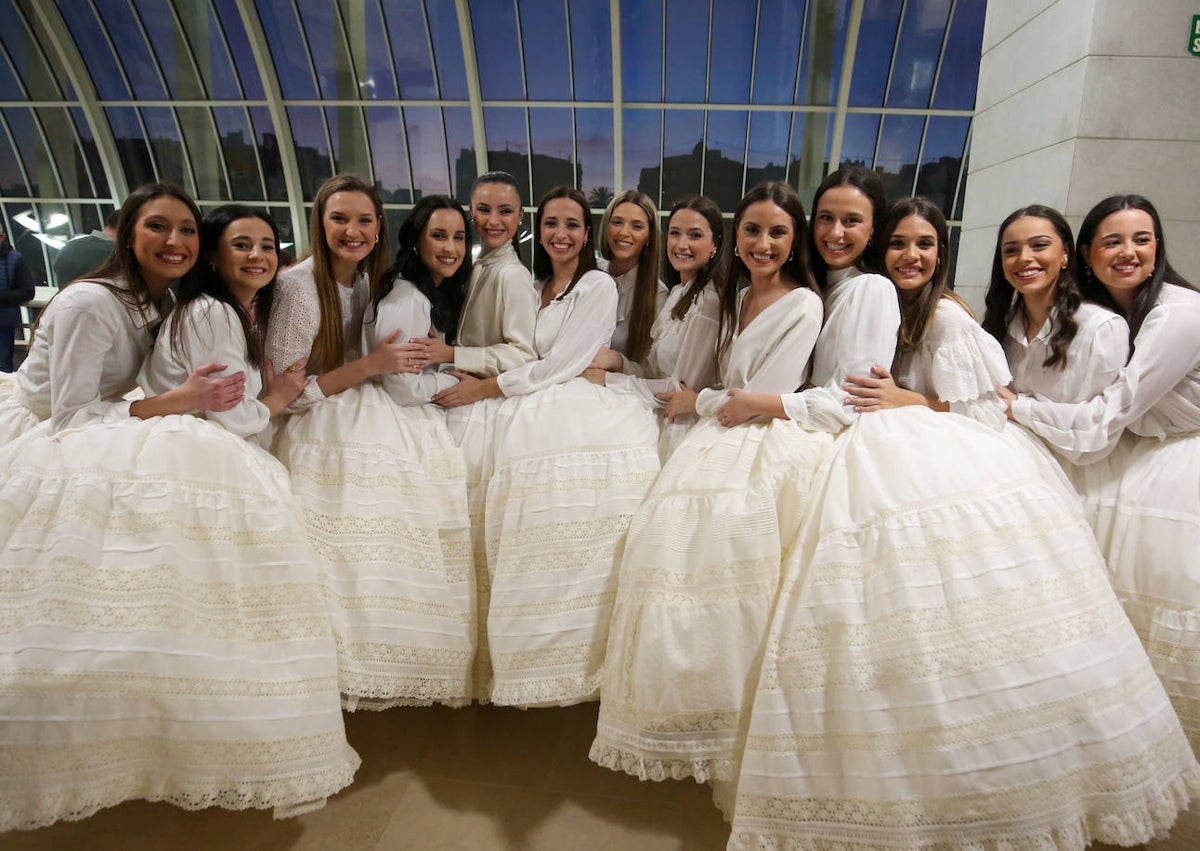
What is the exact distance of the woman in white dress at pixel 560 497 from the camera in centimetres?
248

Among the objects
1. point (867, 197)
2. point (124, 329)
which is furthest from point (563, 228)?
point (124, 329)

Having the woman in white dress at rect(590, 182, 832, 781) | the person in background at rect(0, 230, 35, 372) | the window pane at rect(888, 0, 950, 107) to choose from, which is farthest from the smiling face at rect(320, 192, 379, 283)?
the window pane at rect(888, 0, 950, 107)

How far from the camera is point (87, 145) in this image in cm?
1548

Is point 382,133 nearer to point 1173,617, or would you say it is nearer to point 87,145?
point 87,145

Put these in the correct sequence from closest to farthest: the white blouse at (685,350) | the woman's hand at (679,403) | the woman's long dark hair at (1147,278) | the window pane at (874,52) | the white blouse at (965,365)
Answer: the white blouse at (965,365), the woman's long dark hair at (1147,278), the woman's hand at (679,403), the white blouse at (685,350), the window pane at (874,52)

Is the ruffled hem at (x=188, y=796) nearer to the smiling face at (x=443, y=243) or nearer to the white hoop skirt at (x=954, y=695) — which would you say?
the white hoop skirt at (x=954, y=695)

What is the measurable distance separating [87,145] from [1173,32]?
1840 cm

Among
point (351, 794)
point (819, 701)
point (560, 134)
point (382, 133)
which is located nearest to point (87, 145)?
point (382, 133)

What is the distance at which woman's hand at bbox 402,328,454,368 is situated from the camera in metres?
2.99

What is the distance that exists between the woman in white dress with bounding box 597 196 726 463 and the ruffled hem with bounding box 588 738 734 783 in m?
1.22

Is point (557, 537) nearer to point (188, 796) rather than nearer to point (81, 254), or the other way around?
point (188, 796)

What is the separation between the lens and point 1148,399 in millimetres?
2738

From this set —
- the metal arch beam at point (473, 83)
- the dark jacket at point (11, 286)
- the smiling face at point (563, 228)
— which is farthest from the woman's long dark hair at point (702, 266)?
the metal arch beam at point (473, 83)

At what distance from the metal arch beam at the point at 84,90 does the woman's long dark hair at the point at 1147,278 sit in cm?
1751
